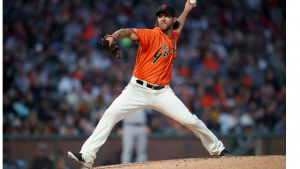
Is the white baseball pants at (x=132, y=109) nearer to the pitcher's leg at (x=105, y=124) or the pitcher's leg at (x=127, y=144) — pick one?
the pitcher's leg at (x=105, y=124)

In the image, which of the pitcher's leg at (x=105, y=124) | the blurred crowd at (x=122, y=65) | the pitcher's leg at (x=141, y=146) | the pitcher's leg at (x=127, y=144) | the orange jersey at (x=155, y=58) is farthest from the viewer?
the blurred crowd at (x=122, y=65)

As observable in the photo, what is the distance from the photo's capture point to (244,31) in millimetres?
11500

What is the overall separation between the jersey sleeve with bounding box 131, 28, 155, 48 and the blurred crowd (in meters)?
4.45

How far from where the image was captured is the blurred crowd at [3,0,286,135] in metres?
8.39

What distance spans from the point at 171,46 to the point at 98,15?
713 cm

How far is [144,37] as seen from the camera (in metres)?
3.89

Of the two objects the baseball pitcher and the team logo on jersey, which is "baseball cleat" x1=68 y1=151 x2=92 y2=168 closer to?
the baseball pitcher

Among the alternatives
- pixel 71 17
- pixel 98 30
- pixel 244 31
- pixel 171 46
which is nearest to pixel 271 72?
pixel 244 31

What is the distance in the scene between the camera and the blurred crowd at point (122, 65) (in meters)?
8.39

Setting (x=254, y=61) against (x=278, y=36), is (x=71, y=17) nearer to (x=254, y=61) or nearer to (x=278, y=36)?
(x=254, y=61)

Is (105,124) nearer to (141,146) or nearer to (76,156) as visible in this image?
(76,156)

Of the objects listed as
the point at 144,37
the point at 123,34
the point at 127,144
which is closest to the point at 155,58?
the point at 144,37

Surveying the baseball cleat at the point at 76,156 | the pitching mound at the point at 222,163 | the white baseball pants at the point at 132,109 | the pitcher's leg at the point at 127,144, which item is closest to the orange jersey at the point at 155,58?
the white baseball pants at the point at 132,109

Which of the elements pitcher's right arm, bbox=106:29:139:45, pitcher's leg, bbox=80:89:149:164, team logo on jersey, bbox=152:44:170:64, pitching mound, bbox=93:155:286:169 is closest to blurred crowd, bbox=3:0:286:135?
pitching mound, bbox=93:155:286:169
